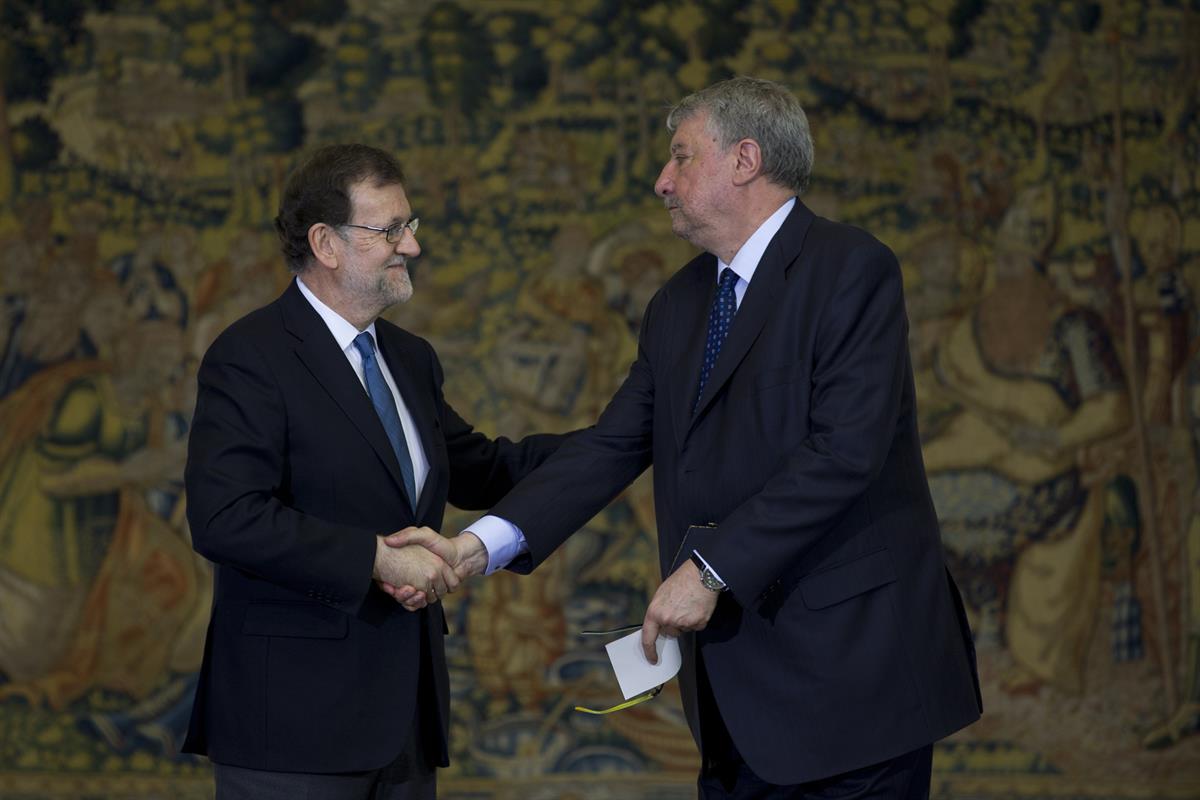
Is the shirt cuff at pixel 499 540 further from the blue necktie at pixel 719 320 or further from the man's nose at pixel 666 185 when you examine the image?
the man's nose at pixel 666 185

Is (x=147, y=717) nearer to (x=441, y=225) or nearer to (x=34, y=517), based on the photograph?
(x=34, y=517)

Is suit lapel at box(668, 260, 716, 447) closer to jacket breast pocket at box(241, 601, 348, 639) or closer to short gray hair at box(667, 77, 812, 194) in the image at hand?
short gray hair at box(667, 77, 812, 194)

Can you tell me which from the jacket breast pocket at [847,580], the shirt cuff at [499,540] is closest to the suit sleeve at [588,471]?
the shirt cuff at [499,540]

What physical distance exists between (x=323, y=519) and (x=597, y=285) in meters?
4.02

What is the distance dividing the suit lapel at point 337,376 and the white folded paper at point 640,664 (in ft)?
2.19

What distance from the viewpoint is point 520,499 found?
12.0ft

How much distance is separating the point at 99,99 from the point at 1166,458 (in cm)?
598

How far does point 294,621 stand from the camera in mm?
3176

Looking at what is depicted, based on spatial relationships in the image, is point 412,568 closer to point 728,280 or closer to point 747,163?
point 728,280

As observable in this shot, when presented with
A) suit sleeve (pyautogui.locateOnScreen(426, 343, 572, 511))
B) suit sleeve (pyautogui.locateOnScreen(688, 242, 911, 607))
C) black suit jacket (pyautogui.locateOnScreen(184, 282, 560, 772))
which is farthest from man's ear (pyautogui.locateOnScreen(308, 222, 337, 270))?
suit sleeve (pyautogui.locateOnScreen(688, 242, 911, 607))

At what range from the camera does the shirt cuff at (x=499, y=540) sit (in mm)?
3602

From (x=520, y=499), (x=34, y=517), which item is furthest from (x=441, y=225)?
(x=520, y=499)

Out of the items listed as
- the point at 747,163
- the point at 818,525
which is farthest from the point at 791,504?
the point at 747,163

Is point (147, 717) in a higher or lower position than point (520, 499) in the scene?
lower
